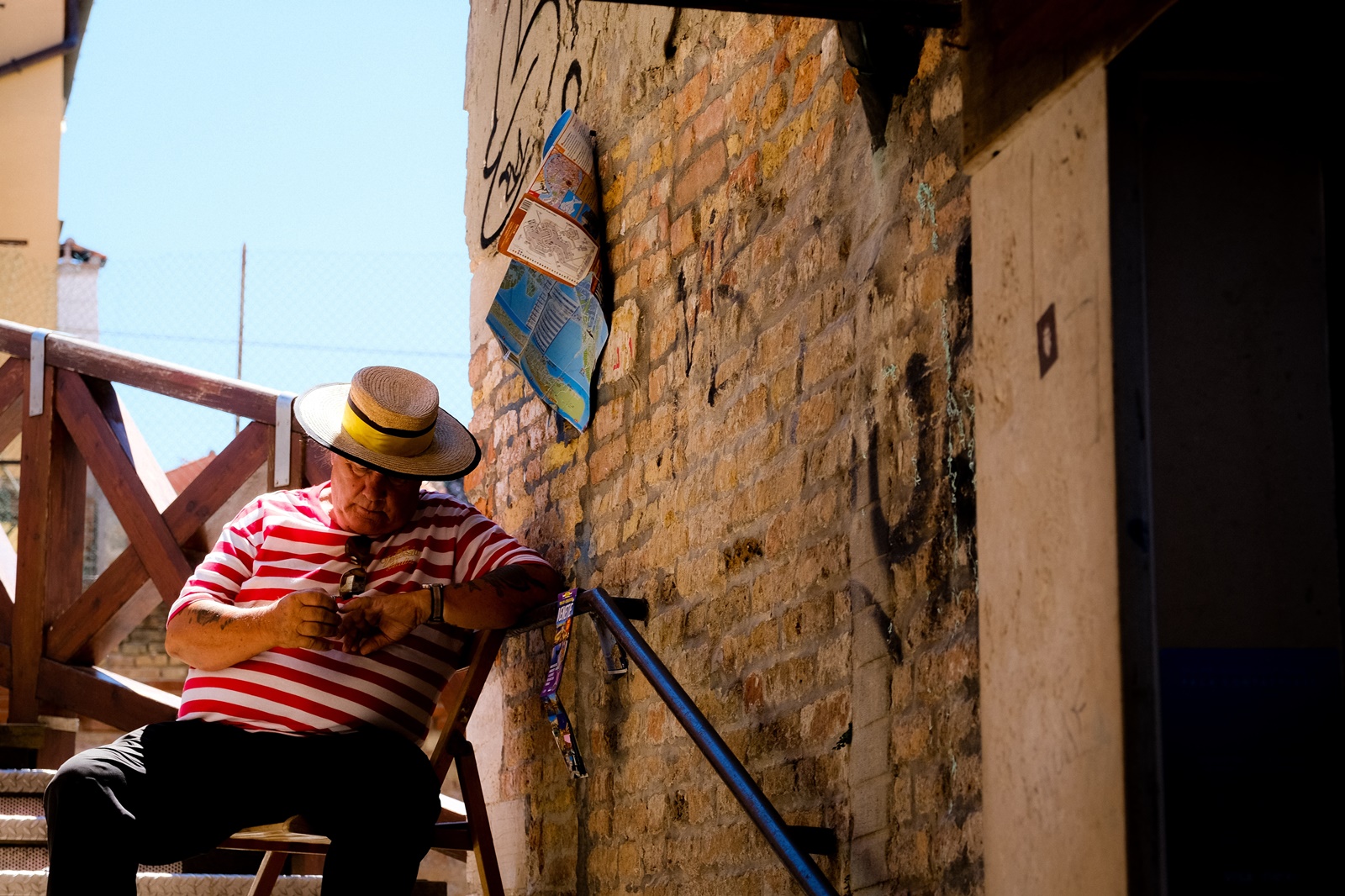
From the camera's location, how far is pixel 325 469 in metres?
4.30

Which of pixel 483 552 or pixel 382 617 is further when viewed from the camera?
pixel 483 552

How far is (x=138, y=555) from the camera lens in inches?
171

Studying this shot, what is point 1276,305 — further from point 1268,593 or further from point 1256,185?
point 1268,593

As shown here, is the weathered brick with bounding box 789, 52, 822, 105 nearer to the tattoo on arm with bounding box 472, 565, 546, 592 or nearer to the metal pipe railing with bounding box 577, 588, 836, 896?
the metal pipe railing with bounding box 577, 588, 836, 896

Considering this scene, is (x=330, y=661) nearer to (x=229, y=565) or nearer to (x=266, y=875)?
(x=229, y=565)

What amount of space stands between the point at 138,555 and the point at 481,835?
5.15 feet

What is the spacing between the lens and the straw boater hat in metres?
3.43

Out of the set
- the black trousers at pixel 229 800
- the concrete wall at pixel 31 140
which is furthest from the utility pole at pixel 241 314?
the black trousers at pixel 229 800

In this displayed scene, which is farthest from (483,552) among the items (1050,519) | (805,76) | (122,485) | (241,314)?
(241,314)

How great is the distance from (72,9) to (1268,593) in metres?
14.8

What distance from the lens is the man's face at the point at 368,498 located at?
3438 mm

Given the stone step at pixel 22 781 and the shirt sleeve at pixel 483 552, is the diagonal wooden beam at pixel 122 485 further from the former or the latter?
the shirt sleeve at pixel 483 552

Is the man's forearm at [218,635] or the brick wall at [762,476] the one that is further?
the man's forearm at [218,635]

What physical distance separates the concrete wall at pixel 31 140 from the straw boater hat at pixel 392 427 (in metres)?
10.3
